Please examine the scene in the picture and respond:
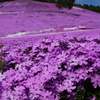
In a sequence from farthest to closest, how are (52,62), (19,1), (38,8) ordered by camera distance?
1. (19,1)
2. (38,8)
3. (52,62)

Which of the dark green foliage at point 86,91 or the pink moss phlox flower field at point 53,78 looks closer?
the pink moss phlox flower field at point 53,78

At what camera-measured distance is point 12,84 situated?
3.32 metres

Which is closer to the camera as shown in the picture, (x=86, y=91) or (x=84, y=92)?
(x=84, y=92)

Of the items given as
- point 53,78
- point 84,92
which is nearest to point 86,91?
point 84,92

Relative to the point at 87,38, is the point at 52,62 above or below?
below

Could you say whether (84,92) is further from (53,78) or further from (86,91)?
(53,78)

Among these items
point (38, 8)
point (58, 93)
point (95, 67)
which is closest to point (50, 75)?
point (58, 93)

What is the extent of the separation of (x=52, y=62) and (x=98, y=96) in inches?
39.0

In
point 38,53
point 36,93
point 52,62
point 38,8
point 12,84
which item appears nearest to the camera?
point 36,93

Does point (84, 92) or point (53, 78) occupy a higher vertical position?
point (53, 78)

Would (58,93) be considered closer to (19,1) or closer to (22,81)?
(22,81)

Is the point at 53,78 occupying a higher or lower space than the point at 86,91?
higher

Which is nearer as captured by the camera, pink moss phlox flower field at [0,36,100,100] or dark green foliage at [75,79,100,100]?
pink moss phlox flower field at [0,36,100,100]

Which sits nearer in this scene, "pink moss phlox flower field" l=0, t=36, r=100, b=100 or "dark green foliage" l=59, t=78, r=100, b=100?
"pink moss phlox flower field" l=0, t=36, r=100, b=100
